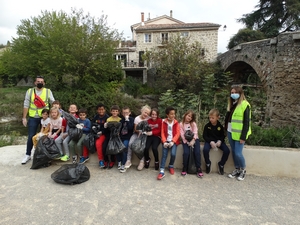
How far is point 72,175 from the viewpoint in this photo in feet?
9.12

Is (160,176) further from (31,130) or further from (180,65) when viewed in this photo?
(180,65)

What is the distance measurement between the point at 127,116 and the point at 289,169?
2734mm

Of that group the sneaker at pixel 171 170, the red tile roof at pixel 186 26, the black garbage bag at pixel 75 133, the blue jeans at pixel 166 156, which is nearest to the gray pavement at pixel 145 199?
the sneaker at pixel 171 170

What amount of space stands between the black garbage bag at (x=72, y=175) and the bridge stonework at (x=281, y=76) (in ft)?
29.9

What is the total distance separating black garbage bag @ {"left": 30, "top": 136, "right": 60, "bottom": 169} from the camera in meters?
3.21

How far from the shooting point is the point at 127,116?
11.4ft

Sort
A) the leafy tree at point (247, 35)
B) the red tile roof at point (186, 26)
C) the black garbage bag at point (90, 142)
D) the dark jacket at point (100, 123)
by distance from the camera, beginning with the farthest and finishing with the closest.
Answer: the red tile roof at point (186, 26) < the leafy tree at point (247, 35) < the dark jacket at point (100, 123) < the black garbage bag at point (90, 142)

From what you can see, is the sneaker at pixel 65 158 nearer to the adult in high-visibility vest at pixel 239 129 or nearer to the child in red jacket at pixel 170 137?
the child in red jacket at pixel 170 137

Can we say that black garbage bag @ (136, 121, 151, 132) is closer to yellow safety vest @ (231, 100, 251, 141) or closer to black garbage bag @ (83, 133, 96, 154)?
black garbage bag @ (83, 133, 96, 154)

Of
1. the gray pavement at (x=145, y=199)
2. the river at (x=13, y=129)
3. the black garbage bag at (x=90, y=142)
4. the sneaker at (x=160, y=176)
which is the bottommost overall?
the river at (x=13, y=129)

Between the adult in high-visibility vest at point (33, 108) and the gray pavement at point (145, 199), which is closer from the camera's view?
the gray pavement at point (145, 199)

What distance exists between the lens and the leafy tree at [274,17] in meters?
17.6

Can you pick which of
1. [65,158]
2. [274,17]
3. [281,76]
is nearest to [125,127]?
[65,158]

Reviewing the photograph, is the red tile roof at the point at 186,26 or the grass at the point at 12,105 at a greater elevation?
the red tile roof at the point at 186,26
